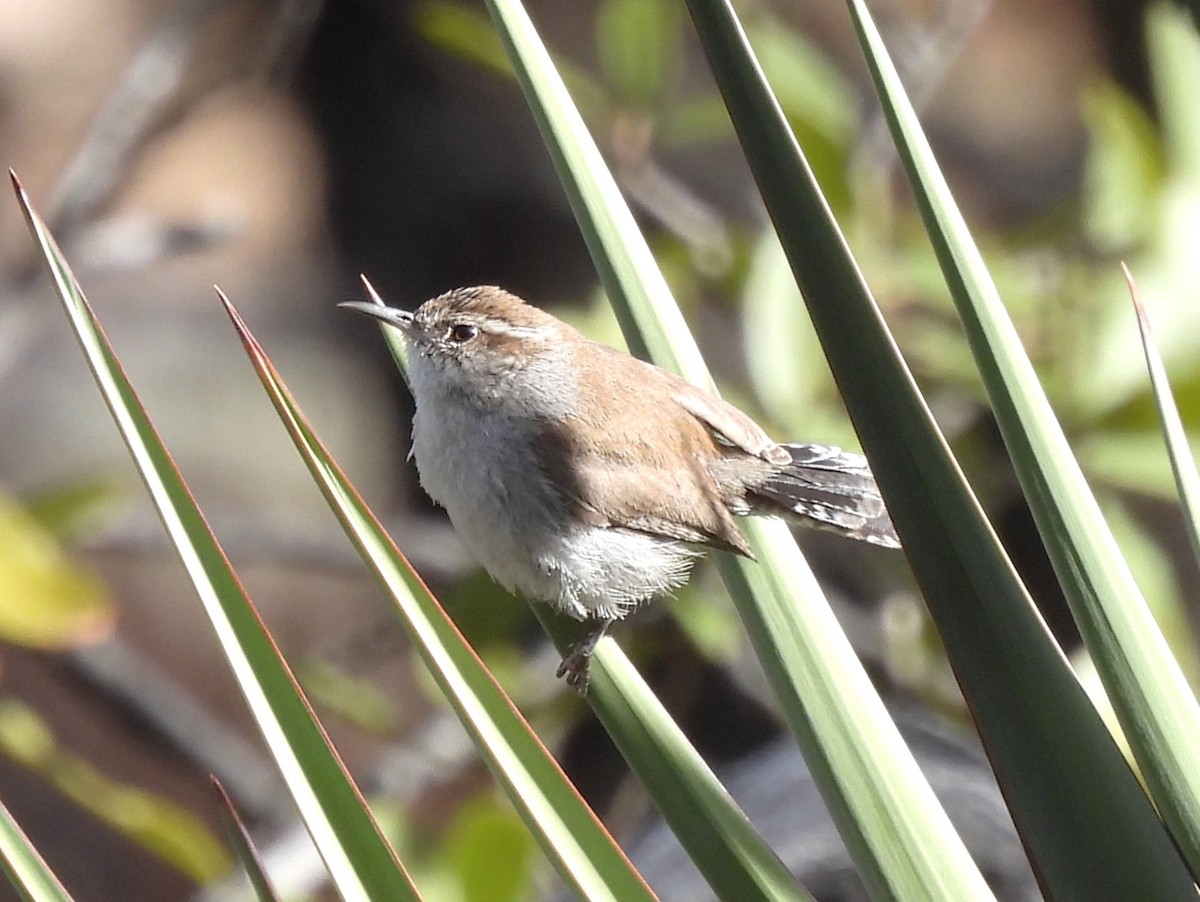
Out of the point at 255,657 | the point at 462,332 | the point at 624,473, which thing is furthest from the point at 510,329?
the point at 255,657

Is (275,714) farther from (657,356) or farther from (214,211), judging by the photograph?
(214,211)

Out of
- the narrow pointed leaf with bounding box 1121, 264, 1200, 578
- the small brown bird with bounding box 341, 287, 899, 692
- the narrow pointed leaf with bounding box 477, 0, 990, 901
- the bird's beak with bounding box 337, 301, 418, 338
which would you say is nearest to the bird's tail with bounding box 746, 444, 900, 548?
the small brown bird with bounding box 341, 287, 899, 692

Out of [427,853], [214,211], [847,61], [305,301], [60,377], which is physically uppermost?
[847,61]

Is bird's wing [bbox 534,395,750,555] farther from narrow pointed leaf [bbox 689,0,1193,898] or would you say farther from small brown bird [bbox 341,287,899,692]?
narrow pointed leaf [bbox 689,0,1193,898]

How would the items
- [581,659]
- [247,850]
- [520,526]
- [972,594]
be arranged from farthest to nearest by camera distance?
[520,526]
[581,659]
[247,850]
[972,594]

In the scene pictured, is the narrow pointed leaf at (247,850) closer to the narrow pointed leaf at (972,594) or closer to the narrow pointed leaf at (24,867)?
the narrow pointed leaf at (24,867)

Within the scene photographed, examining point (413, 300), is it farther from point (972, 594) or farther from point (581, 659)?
point (972, 594)

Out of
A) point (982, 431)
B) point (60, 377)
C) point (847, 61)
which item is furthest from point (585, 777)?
point (847, 61)
